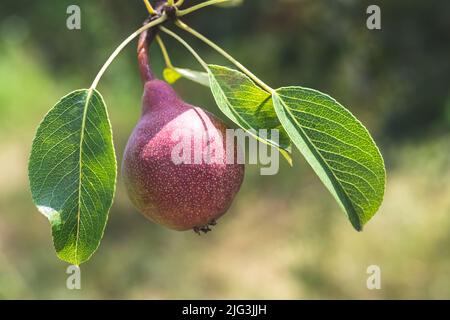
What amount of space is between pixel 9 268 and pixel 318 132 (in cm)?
321

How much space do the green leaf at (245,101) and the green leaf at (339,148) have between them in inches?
0.9

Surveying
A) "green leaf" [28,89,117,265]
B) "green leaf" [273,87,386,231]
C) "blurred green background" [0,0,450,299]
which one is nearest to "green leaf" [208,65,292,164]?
"green leaf" [273,87,386,231]

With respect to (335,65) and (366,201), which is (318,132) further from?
(335,65)

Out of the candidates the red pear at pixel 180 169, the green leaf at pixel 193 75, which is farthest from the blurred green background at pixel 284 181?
the red pear at pixel 180 169

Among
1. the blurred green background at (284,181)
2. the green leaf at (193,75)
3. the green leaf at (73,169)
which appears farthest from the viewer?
the blurred green background at (284,181)

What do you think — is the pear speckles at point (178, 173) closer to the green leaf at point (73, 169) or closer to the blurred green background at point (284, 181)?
the green leaf at point (73, 169)

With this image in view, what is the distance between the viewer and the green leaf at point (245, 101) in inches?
29.3

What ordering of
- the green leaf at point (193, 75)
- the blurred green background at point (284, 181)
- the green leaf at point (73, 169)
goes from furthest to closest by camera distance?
1. the blurred green background at point (284, 181)
2. the green leaf at point (193, 75)
3. the green leaf at point (73, 169)

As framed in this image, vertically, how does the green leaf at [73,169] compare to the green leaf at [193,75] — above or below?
below

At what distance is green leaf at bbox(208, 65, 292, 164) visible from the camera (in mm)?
745

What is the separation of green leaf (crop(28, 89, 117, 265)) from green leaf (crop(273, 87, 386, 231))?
0.19 meters

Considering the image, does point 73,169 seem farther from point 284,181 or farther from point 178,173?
point 284,181

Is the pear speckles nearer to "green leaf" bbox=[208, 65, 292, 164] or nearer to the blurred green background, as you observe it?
"green leaf" bbox=[208, 65, 292, 164]

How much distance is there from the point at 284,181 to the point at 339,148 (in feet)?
11.7
